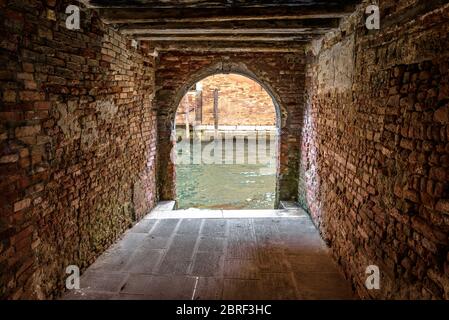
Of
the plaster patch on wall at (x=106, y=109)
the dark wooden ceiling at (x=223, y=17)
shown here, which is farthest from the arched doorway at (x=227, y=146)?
the plaster patch on wall at (x=106, y=109)

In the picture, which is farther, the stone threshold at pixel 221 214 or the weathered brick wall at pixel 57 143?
the stone threshold at pixel 221 214

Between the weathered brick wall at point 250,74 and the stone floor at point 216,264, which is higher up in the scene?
the weathered brick wall at point 250,74

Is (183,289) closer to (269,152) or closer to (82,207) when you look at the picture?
(82,207)

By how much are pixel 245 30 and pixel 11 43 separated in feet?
8.77

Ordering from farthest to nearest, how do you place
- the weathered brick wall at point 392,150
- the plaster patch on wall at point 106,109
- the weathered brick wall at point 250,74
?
the weathered brick wall at point 250,74 → the plaster patch on wall at point 106,109 → the weathered brick wall at point 392,150

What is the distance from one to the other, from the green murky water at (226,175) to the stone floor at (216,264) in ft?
7.23

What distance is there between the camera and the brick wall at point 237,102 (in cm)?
1686

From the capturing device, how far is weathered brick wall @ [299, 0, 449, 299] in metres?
1.91

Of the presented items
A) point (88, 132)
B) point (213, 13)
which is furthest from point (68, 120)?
point (213, 13)

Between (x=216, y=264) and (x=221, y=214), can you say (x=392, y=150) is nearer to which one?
(x=216, y=264)

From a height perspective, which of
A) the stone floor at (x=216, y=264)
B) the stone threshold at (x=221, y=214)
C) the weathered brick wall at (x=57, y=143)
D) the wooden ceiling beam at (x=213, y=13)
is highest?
the wooden ceiling beam at (x=213, y=13)

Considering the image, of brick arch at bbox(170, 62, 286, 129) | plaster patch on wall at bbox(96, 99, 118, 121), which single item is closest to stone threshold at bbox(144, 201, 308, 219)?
brick arch at bbox(170, 62, 286, 129)

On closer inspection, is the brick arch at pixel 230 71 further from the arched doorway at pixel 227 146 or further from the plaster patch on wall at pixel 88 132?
the plaster patch on wall at pixel 88 132
